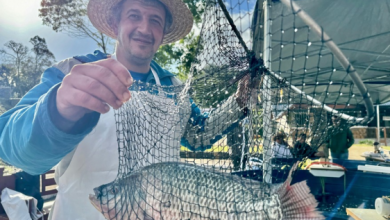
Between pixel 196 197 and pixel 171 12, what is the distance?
6.35ft

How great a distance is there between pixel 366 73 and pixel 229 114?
26.0 ft

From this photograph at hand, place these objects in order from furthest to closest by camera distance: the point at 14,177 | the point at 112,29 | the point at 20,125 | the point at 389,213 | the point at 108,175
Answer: the point at 14,177 < the point at 389,213 < the point at 112,29 < the point at 108,175 < the point at 20,125

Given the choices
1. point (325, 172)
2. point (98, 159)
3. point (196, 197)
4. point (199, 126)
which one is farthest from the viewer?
point (325, 172)

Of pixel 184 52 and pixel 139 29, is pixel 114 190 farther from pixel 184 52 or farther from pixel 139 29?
pixel 184 52

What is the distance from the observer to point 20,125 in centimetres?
142

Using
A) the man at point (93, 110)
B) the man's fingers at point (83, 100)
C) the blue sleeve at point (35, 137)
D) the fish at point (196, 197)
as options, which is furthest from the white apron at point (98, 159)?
the man's fingers at point (83, 100)

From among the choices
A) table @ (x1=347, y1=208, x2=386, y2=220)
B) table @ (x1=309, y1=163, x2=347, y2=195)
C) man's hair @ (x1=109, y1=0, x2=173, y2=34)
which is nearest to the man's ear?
man's hair @ (x1=109, y1=0, x2=173, y2=34)

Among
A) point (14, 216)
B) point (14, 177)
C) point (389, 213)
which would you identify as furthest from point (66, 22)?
point (389, 213)

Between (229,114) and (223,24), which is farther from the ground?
(223,24)

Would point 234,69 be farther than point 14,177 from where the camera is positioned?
No

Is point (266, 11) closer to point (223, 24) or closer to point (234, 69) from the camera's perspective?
point (223, 24)

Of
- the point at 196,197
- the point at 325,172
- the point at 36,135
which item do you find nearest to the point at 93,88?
the point at 36,135

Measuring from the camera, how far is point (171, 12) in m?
2.68

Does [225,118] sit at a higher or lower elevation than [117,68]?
lower
